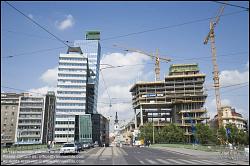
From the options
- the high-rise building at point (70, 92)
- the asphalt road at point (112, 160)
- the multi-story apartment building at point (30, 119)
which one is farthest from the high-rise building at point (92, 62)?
the asphalt road at point (112, 160)

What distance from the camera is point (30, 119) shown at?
439 feet

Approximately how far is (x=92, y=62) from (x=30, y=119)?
199 feet

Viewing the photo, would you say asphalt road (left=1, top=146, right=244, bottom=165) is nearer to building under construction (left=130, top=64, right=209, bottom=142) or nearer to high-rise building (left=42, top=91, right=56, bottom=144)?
high-rise building (left=42, top=91, right=56, bottom=144)

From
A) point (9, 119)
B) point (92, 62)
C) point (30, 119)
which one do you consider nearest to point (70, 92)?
point (30, 119)

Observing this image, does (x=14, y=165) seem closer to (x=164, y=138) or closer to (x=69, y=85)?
(x=164, y=138)

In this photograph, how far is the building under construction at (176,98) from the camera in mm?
149625

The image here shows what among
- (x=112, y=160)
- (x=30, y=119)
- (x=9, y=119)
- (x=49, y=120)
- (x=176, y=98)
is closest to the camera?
(x=112, y=160)

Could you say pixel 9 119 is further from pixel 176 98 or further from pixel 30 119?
pixel 176 98

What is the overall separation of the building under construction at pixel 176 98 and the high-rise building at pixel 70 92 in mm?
32700

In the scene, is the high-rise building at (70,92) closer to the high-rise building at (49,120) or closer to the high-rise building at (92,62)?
the high-rise building at (49,120)

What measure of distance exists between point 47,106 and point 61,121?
12271 millimetres

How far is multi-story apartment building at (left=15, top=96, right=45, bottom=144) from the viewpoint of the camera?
131500 mm

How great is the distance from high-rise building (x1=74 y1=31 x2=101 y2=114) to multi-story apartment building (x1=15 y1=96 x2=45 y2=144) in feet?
113

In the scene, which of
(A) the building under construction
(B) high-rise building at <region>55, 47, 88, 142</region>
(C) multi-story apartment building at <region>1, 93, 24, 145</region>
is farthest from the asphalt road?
(A) the building under construction
